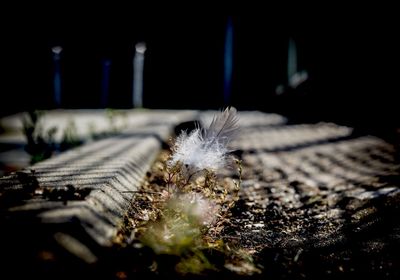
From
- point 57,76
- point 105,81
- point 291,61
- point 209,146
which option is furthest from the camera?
point 291,61

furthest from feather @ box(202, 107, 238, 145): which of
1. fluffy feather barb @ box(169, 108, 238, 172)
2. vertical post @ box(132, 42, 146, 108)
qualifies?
vertical post @ box(132, 42, 146, 108)

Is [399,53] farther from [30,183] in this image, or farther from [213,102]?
[213,102]

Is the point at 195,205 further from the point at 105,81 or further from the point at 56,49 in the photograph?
the point at 56,49

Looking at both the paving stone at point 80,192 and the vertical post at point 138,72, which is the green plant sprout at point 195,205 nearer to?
the paving stone at point 80,192

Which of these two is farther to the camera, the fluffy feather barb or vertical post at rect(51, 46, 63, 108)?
vertical post at rect(51, 46, 63, 108)

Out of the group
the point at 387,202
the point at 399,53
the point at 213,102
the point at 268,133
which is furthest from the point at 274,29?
the point at 387,202

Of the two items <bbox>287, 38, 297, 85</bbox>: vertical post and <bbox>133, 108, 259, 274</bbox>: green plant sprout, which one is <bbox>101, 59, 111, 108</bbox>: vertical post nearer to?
<bbox>287, 38, 297, 85</bbox>: vertical post

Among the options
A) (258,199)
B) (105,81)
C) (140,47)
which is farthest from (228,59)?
(258,199)

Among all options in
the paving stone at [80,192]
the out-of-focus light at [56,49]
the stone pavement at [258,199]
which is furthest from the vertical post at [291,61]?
the paving stone at [80,192]
